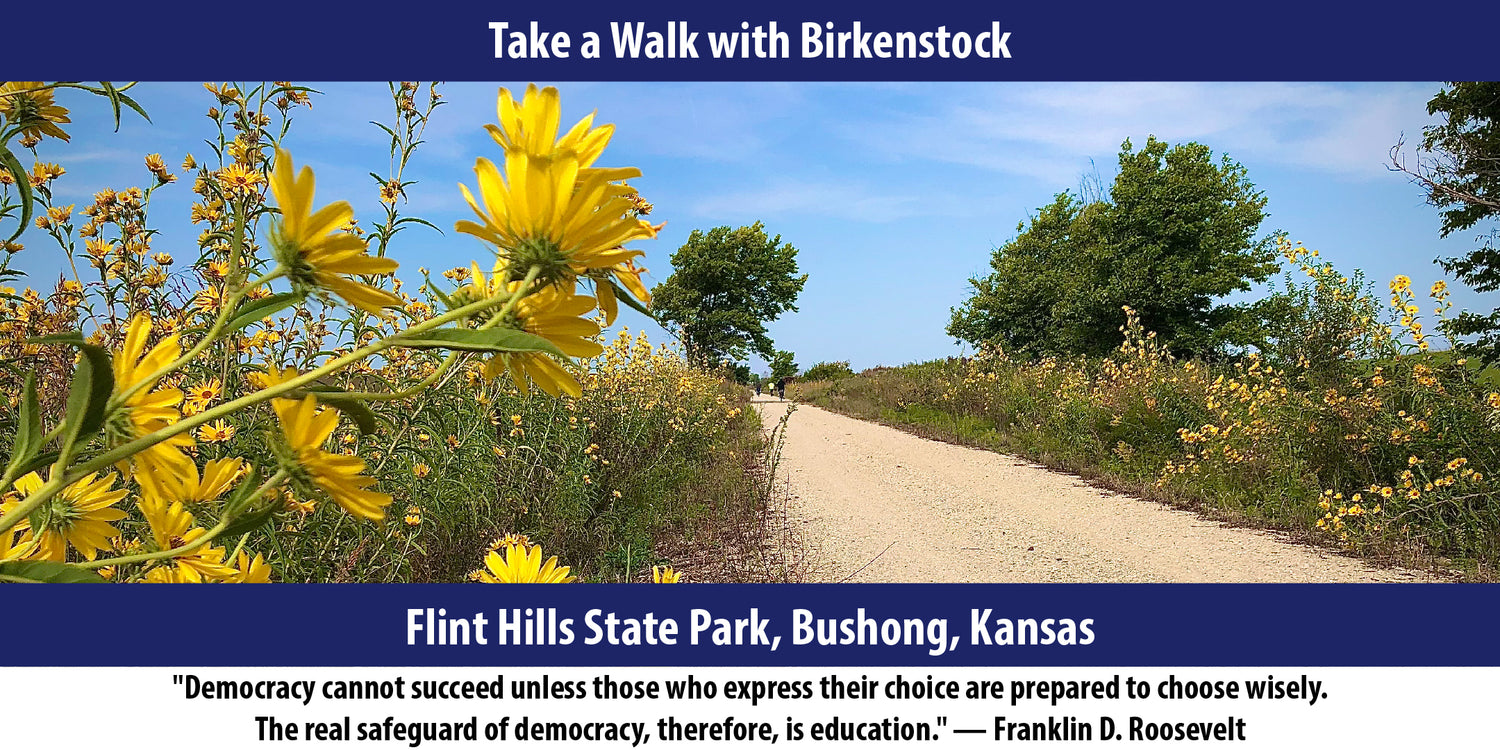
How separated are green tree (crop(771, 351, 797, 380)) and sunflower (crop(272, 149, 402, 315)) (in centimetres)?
2970

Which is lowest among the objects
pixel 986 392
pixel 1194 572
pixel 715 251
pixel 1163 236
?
pixel 1194 572

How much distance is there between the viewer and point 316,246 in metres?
0.45

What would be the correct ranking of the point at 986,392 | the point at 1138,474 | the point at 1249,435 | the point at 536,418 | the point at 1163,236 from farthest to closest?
the point at 1163,236, the point at 986,392, the point at 1138,474, the point at 1249,435, the point at 536,418

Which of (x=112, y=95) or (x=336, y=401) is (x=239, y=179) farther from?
(x=336, y=401)

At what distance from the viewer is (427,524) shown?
9.93 feet

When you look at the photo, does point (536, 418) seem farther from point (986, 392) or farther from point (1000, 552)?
point (986, 392)

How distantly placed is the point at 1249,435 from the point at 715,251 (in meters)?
20.9

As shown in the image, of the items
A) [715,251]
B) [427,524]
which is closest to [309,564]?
A: [427,524]

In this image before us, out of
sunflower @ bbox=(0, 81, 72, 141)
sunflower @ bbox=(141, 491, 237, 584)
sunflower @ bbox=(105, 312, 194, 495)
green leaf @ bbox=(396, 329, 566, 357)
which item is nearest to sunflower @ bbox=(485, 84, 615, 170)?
green leaf @ bbox=(396, 329, 566, 357)

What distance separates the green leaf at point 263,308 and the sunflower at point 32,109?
626 mm

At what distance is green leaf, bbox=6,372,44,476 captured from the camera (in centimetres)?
45

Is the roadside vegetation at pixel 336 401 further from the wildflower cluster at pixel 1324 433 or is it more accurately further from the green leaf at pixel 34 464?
the wildflower cluster at pixel 1324 433

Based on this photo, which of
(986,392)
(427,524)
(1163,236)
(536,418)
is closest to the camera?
(427,524)

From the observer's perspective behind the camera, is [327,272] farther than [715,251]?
No
